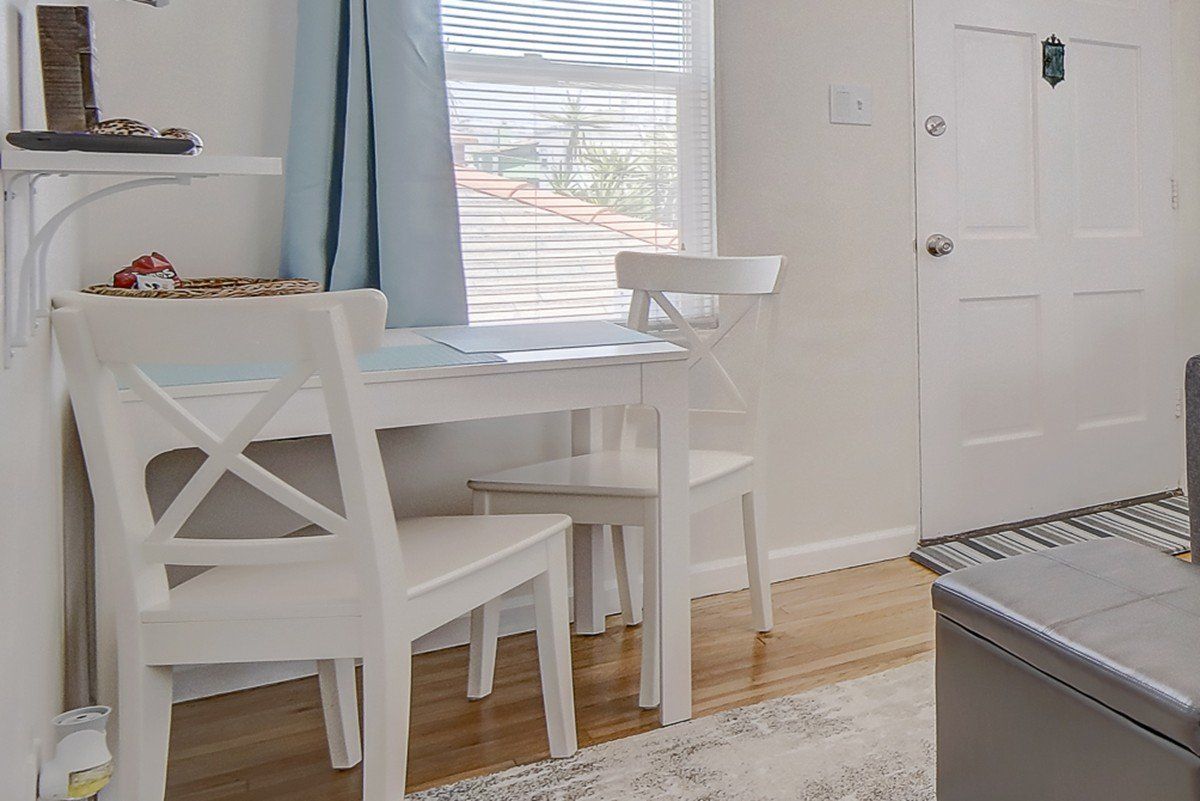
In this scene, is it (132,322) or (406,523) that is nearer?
(132,322)

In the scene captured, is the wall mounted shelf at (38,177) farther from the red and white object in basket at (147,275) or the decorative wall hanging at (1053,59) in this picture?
the decorative wall hanging at (1053,59)

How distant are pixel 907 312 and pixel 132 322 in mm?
2201

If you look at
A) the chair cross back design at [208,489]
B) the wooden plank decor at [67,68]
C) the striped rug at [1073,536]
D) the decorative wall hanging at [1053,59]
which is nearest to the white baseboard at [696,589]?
the striped rug at [1073,536]

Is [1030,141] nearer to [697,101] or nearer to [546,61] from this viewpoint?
[697,101]

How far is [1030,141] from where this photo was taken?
10.4ft

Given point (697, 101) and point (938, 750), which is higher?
point (697, 101)

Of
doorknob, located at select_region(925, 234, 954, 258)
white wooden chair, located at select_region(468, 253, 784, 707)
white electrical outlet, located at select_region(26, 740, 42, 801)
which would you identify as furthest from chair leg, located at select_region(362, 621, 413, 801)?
doorknob, located at select_region(925, 234, 954, 258)

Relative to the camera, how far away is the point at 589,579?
7.97 feet

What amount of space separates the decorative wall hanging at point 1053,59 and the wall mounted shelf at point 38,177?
105 inches

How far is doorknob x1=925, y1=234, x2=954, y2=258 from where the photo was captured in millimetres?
2979

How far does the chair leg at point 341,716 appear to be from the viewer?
182 centimetres

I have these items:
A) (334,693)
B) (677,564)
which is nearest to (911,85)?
(677,564)

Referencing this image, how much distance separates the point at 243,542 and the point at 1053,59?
9.25 ft

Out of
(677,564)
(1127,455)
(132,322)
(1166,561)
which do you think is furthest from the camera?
(1127,455)
